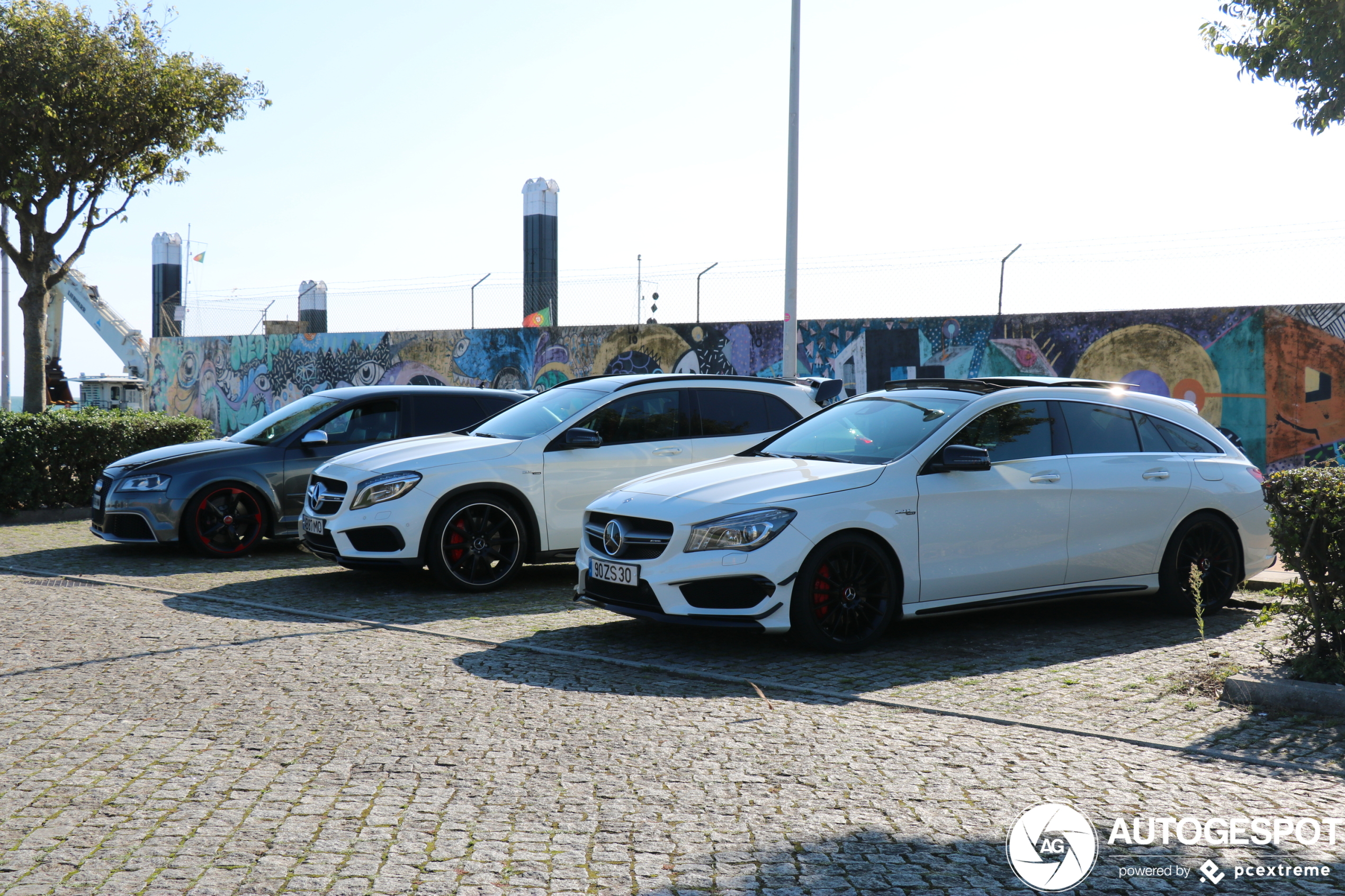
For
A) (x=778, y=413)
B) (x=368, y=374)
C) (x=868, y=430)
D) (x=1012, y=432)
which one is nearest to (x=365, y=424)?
(x=778, y=413)

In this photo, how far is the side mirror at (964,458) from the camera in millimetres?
6883

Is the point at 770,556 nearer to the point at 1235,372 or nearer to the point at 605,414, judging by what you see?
the point at 605,414

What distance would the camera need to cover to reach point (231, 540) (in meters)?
10.7

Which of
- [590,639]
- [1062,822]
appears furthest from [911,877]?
[590,639]

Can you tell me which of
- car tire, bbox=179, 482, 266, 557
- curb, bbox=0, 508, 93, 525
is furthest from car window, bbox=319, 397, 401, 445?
curb, bbox=0, 508, 93, 525

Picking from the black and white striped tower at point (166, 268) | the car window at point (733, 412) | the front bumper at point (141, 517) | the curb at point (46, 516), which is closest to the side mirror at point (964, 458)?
the car window at point (733, 412)

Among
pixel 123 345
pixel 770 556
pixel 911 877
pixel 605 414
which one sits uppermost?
pixel 123 345

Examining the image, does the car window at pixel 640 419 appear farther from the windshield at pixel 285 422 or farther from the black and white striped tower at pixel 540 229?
the black and white striped tower at pixel 540 229

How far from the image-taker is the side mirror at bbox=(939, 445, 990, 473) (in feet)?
22.6

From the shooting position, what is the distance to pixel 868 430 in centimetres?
752

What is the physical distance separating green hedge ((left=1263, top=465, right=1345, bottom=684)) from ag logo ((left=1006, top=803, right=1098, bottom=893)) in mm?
2495

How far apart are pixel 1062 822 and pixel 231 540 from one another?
8684 mm

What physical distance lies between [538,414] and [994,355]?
9519mm

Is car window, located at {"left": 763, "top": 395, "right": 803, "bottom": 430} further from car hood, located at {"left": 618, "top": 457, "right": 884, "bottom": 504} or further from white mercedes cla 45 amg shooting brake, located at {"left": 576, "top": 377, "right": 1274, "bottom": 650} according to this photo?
car hood, located at {"left": 618, "top": 457, "right": 884, "bottom": 504}
